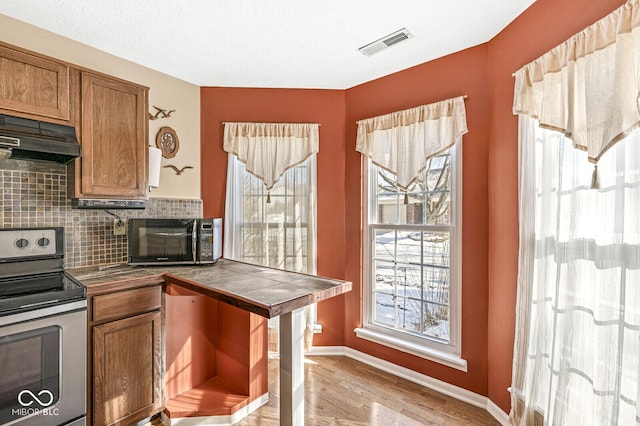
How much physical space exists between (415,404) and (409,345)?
40 cm

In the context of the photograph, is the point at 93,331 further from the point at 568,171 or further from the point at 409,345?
the point at 568,171

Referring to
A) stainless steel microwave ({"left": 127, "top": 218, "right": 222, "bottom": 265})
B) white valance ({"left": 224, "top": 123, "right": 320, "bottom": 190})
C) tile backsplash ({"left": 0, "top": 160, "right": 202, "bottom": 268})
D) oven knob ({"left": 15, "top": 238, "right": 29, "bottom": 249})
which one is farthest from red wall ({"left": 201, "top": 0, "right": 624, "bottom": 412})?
oven knob ({"left": 15, "top": 238, "right": 29, "bottom": 249})

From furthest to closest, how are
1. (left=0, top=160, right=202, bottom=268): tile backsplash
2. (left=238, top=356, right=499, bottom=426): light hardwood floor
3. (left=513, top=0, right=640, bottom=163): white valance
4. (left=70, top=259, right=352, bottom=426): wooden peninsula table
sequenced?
(left=238, top=356, right=499, bottom=426): light hardwood floor → (left=0, top=160, right=202, bottom=268): tile backsplash → (left=70, top=259, right=352, bottom=426): wooden peninsula table → (left=513, top=0, right=640, bottom=163): white valance

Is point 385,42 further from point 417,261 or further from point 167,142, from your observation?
point 167,142

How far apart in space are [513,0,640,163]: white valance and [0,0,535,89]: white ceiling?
527mm

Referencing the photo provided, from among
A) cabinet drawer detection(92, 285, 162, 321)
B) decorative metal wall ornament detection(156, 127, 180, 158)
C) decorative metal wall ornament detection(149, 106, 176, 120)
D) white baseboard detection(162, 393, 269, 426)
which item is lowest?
white baseboard detection(162, 393, 269, 426)

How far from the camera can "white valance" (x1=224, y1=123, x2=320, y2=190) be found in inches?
104

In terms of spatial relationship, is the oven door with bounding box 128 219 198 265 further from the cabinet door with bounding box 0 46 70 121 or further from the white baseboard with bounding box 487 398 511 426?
the white baseboard with bounding box 487 398 511 426

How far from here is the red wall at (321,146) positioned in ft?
8.79

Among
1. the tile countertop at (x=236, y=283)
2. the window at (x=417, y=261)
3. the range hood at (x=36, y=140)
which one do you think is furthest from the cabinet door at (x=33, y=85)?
the window at (x=417, y=261)

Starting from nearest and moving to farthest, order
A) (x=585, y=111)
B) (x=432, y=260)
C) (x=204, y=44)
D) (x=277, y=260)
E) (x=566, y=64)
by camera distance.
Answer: (x=585, y=111) < (x=566, y=64) < (x=204, y=44) < (x=432, y=260) < (x=277, y=260)

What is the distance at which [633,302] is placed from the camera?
3.53 feet

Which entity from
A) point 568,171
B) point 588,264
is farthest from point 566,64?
point 588,264

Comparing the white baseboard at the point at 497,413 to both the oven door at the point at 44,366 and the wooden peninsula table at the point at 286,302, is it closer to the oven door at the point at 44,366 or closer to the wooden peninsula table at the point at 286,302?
the wooden peninsula table at the point at 286,302
